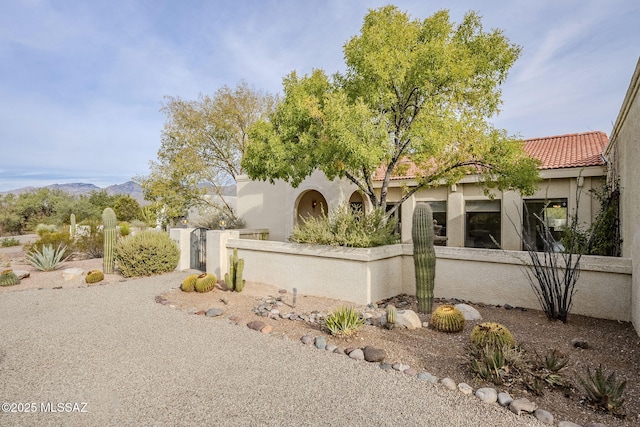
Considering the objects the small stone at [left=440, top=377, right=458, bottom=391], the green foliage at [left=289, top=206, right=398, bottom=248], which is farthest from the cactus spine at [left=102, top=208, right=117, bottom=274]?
the small stone at [left=440, top=377, right=458, bottom=391]

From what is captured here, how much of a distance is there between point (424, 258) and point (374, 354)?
2813mm

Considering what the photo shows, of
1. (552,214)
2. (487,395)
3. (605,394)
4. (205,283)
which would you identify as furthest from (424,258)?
(552,214)

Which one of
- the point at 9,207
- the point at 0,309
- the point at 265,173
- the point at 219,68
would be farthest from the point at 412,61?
the point at 9,207

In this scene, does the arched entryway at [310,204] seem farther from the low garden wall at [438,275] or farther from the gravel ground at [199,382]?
the gravel ground at [199,382]

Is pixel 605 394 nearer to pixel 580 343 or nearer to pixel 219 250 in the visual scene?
pixel 580 343

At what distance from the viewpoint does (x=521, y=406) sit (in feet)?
13.4

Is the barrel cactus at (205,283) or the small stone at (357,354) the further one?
the barrel cactus at (205,283)

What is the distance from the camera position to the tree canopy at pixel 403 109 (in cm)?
958

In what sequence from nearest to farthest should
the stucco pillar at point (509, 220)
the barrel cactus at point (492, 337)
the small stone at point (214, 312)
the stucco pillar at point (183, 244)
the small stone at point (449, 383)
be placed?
the small stone at point (449, 383)
the barrel cactus at point (492, 337)
the small stone at point (214, 312)
the stucco pillar at point (509, 220)
the stucco pillar at point (183, 244)

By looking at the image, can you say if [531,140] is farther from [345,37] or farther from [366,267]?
[366,267]

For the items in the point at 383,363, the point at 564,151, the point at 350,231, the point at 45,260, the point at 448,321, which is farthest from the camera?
the point at 564,151

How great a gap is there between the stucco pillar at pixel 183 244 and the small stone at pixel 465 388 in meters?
12.5

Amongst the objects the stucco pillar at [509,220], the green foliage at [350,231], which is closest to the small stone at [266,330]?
the green foliage at [350,231]

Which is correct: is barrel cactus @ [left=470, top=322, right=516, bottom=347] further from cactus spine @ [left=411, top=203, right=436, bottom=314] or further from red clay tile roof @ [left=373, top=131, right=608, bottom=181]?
red clay tile roof @ [left=373, top=131, right=608, bottom=181]
